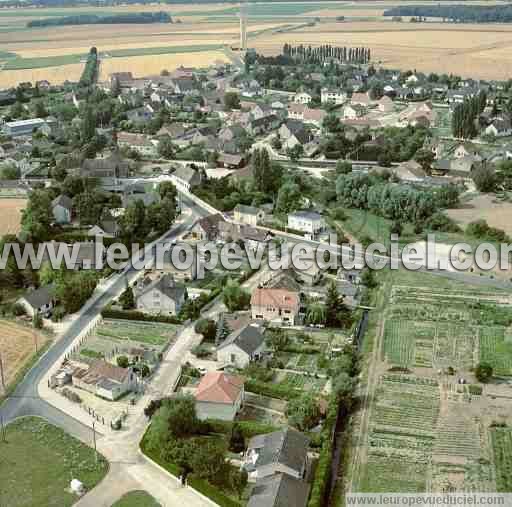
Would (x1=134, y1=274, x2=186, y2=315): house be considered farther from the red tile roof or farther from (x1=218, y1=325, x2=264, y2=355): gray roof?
the red tile roof

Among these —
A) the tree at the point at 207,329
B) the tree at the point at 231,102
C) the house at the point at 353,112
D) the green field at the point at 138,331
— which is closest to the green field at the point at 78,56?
the tree at the point at 231,102

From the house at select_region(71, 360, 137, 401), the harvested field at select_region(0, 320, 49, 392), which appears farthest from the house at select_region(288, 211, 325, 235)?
the house at select_region(71, 360, 137, 401)

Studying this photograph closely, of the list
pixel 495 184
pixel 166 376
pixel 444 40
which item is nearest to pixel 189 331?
pixel 166 376

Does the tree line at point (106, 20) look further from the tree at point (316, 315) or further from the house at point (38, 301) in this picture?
the tree at point (316, 315)

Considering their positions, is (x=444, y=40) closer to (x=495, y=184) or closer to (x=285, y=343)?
(x=495, y=184)

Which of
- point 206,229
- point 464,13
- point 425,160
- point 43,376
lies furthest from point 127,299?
point 464,13

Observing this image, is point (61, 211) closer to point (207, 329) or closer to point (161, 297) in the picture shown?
point (161, 297)
